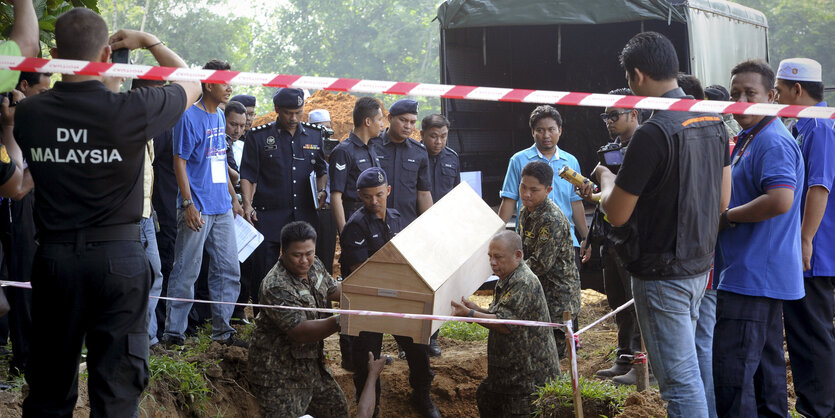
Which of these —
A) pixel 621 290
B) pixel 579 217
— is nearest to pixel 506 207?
pixel 579 217

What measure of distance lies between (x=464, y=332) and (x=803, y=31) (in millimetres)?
28671

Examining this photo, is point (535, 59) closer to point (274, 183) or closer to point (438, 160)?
point (438, 160)

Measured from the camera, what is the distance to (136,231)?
3.14 metres

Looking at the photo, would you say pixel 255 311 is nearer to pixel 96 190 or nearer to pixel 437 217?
pixel 437 217

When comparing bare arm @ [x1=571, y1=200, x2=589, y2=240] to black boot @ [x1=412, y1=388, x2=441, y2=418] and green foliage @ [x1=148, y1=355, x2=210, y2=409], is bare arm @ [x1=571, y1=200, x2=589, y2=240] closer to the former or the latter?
black boot @ [x1=412, y1=388, x2=441, y2=418]

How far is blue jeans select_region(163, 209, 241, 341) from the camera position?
A: 18.2 feet

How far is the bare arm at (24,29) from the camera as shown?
10.3 feet

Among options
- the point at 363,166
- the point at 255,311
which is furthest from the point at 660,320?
the point at 255,311

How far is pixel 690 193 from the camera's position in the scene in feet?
11.0

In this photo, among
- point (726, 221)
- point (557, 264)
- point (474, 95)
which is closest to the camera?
point (474, 95)

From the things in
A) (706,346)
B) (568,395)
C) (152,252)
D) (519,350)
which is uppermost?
(152,252)

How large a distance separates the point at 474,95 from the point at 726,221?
1393 millimetres

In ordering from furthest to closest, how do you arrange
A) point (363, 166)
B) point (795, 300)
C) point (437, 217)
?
point (363, 166) < point (437, 217) < point (795, 300)

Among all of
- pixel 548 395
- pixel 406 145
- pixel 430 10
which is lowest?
pixel 548 395
